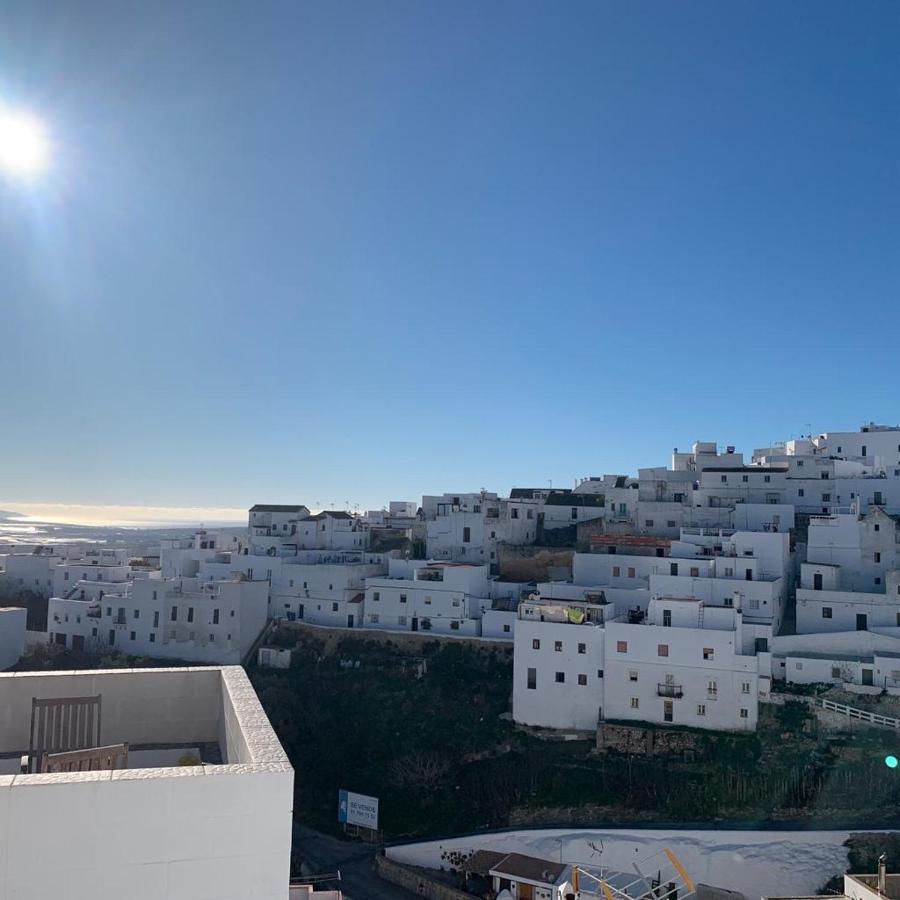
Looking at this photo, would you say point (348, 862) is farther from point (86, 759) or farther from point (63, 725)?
point (86, 759)

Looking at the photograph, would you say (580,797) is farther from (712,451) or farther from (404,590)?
(712,451)

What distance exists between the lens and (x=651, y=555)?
30188mm

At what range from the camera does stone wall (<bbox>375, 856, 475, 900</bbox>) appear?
64.2ft

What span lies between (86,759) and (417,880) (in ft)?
59.9

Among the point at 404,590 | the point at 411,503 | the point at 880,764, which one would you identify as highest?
the point at 411,503

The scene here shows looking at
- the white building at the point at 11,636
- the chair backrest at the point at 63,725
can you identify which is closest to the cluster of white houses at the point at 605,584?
the white building at the point at 11,636

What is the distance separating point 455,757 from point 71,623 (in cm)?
1899

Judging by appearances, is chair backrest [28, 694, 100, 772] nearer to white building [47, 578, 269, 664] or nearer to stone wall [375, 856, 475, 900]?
Result: stone wall [375, 856, 475, 900]

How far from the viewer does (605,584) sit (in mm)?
28688

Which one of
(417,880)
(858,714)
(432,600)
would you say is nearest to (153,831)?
(417,880)

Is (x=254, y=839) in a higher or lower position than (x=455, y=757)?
higher

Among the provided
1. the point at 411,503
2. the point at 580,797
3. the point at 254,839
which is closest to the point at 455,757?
the point at 580,797

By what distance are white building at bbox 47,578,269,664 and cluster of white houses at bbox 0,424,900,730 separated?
0.24 feet

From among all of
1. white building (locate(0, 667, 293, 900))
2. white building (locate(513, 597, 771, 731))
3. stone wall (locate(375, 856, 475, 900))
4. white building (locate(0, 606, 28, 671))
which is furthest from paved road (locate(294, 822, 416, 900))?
white building (locate(0, 667, 293, 900))
